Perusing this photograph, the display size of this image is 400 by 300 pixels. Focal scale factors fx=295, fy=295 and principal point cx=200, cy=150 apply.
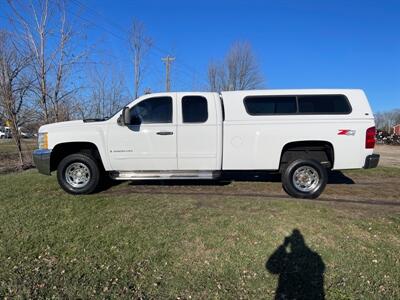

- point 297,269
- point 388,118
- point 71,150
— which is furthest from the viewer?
point 388,118

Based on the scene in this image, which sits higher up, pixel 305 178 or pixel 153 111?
pixel 153 111

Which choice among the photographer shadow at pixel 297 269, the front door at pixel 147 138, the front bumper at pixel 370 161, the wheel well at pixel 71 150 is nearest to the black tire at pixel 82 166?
the wheel well at pixel 71 150

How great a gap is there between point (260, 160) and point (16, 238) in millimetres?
4324

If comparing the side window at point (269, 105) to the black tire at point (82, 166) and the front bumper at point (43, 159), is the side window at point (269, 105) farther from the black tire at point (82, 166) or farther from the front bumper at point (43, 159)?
the front bumper at point (43, 159)

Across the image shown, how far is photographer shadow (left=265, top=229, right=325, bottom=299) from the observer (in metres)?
2.99

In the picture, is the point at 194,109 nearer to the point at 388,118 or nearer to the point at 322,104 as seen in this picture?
the point at 322,104

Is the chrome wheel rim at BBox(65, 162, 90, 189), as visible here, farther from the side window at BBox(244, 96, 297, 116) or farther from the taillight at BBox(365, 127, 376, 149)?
the taillight at BBox(365, 127, 376, 149)

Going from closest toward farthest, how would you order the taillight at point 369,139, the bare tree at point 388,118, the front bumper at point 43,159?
1. the taillight at point 369,139
2. the front bumper at point 43,159
3. the bare tree at point 388,118

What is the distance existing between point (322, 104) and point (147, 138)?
141 inches

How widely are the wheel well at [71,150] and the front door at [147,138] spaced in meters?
0.47

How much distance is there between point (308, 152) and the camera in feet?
20.1

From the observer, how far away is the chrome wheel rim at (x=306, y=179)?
6.01 meters

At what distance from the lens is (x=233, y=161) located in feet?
19.6

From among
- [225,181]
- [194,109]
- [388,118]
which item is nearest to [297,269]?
[194,109]
